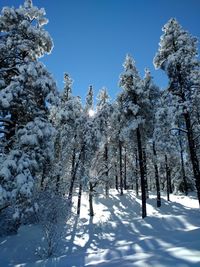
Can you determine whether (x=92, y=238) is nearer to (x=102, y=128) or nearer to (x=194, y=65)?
(x=102, y=128)

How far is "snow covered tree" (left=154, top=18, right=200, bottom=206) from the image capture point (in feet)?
49.1

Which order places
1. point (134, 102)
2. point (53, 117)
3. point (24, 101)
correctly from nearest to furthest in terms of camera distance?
point (24, 101) → point (53, 117) → point (134, 102)

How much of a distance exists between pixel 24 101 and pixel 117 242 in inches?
357

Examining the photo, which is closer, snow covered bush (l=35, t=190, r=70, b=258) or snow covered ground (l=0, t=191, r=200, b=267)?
snow covered ground (l=0, t=191, r=200, b=267)

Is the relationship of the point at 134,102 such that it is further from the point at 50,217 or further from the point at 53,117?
the point at 50,217

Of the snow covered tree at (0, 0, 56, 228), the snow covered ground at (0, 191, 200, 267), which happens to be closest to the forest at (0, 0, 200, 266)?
the snow covered tree at (0, 0, 56, 228)

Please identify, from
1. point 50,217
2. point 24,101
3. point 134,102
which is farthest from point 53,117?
point 134,102

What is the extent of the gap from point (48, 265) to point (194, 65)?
13.8 m

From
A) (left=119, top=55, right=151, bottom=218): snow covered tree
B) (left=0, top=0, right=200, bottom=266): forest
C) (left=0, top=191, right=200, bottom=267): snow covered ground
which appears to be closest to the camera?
(left=0, top=191, right=200, bottom=267): snow covered ground

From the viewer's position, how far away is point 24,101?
10.8 metres

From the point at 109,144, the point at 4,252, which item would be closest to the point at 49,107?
the point at 4,252

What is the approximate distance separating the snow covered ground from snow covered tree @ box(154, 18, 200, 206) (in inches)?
162

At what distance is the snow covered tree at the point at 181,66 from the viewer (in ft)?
49.1

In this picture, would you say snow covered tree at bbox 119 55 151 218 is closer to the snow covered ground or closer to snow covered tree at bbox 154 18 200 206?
snow covered tree at bbox 154 18 200 206
